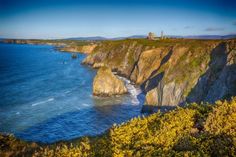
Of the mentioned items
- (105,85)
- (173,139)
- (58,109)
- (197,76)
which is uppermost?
(173,139)

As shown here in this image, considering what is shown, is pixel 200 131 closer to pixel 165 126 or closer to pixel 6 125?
pixel 165 126

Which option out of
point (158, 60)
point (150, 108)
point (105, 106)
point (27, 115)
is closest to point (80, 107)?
point (105, 106)

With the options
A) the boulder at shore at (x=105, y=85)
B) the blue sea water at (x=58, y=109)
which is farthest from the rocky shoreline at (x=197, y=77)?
the boulder at shore at (x=105, y=85)

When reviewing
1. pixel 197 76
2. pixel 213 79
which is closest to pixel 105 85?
pixel 197 76

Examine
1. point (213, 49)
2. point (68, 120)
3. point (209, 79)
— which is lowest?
point (68, 120)

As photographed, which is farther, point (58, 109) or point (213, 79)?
point (58, 109)

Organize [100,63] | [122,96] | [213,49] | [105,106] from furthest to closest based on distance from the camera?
[100,63] → [122,96] → [105,106] → [213,49]

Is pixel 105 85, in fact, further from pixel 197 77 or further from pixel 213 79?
pixel 213 79
